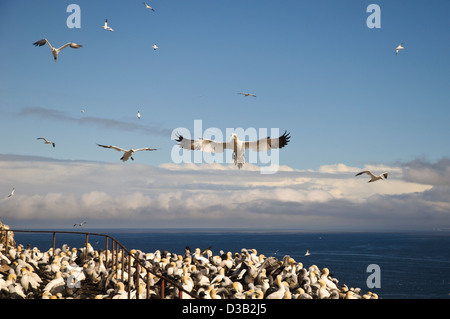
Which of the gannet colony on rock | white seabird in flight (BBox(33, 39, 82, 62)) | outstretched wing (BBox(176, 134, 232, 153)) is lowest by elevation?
the gannet colony on rock

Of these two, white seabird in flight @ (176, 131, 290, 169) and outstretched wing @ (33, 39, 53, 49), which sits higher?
outstretched wing @ (33, 39, 53, 49)

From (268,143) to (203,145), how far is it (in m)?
2.78

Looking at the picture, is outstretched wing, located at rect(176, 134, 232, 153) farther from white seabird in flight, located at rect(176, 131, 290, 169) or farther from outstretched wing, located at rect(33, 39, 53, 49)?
outstretched wing, located at rect(33, 39, 53, 49)

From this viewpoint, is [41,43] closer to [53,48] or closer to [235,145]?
[53,48]

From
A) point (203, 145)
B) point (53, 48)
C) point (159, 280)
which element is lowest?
point (159, 280)

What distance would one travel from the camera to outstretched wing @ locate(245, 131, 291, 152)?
68.0ft

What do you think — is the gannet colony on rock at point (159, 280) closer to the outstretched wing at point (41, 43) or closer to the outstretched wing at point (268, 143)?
the outstretched wing at point (268, 143)

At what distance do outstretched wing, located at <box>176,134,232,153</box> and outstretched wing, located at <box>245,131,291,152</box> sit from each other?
997mm

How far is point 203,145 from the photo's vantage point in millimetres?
20625

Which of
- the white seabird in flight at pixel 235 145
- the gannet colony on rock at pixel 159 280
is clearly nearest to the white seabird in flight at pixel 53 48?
the white seabird in flight at pixel 235 145

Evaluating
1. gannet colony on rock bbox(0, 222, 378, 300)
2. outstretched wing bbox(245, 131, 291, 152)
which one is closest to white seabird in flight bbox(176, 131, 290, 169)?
outstretched wing bbox(245, 131, 291, 152)

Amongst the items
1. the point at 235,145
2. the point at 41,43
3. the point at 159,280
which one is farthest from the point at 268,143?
the point at 41,43
